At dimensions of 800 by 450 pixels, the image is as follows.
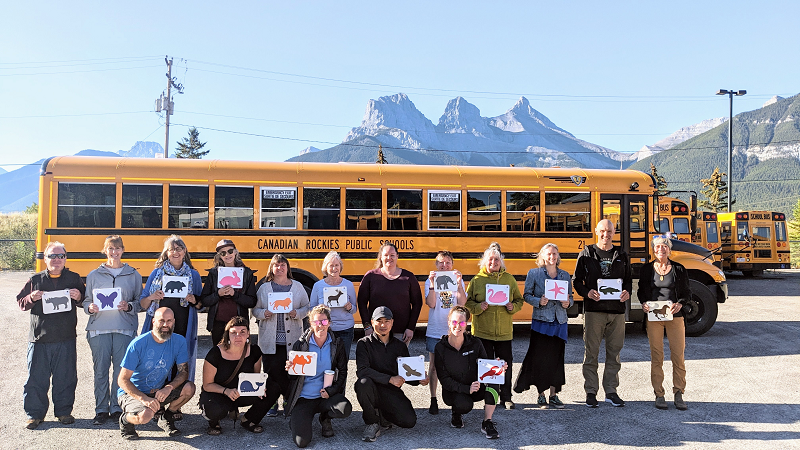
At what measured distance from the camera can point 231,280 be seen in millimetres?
5258

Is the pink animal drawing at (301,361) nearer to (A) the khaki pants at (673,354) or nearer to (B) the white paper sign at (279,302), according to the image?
(B) the white paper sign at (279,302)

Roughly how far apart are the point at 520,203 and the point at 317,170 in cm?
349

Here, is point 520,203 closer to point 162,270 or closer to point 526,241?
point 526,241

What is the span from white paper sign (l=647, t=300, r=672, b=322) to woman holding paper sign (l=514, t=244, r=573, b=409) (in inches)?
33.5

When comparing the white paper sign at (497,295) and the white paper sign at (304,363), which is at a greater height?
the white paper sign at (497,295)

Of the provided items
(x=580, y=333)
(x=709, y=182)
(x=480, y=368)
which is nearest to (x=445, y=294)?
(x=480, y=368)

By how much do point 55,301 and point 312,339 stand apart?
244 cm

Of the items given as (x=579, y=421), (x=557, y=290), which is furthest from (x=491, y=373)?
(x=557, y=290)

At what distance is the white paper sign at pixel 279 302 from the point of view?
5121 mm

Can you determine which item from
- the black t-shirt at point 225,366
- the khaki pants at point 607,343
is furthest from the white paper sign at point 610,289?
the black t-shirt at point 225,366

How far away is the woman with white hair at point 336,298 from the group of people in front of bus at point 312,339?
18 millimetres

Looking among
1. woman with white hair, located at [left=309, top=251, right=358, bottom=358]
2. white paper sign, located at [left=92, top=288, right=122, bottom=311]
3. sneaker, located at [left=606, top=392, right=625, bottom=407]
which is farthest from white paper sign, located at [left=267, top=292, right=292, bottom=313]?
sneaker, located at [left=606, top=392, right=625, bottom=407]

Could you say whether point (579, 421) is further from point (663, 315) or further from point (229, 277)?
point (229, 277)

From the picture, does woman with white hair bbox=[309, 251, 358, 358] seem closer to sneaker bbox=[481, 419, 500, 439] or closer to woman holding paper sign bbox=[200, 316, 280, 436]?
woman holding paper sign bbox=[200, 316, 280, 436]
